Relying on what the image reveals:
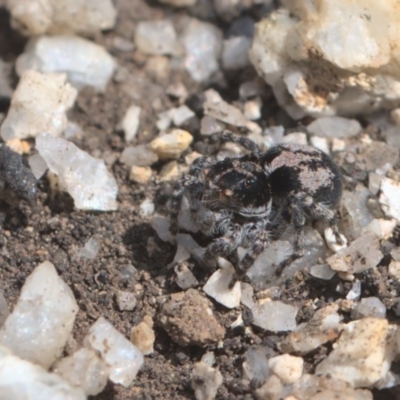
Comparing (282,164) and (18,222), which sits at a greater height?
(282,164)

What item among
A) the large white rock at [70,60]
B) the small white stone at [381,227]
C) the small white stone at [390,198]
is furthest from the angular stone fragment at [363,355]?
the large white rock at [70,60]

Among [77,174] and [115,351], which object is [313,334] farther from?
[77,174]

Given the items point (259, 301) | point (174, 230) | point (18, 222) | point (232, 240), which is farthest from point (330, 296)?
point (18, 222)

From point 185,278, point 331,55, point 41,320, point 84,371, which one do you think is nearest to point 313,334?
point 185,278

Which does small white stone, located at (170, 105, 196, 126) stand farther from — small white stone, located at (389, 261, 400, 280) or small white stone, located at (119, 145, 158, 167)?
small white stone, located at (389, 261, 400, 280)

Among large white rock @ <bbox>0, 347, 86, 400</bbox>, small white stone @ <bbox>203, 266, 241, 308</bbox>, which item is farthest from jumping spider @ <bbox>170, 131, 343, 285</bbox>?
large white rock @ <bbox>0, 347, 86, 400</bbox>

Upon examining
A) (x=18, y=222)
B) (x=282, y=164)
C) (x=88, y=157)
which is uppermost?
(x=282, y=164)

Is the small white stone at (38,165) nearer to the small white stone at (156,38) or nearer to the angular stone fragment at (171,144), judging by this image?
the angular stone fragment at (171,144)

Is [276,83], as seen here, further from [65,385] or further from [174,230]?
[65,385]
